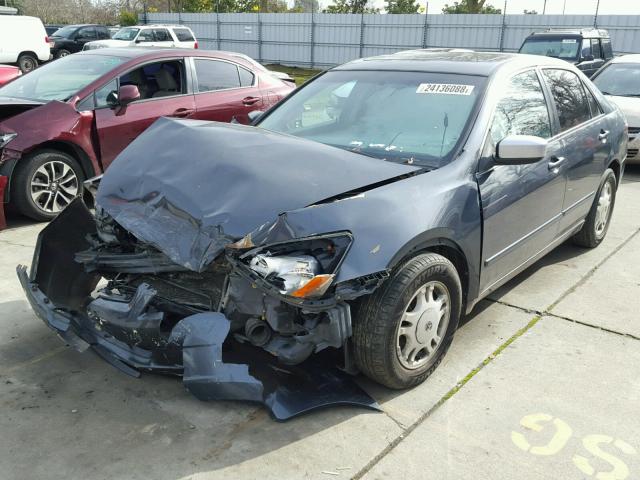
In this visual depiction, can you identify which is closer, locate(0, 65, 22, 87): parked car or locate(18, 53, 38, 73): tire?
locate(0, 65, 22, 87): parked car

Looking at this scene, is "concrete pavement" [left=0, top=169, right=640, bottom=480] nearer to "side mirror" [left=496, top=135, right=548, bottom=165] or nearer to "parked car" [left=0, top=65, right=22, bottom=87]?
"side mirror" [left=496, top=135, right=548, bottom=165]

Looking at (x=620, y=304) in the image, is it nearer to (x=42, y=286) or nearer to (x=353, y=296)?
(x=353, y=296)

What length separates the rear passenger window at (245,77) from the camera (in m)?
7.38

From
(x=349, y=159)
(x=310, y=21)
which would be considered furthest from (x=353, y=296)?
(x=310, y=21)

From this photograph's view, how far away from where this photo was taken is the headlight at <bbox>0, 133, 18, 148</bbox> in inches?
218

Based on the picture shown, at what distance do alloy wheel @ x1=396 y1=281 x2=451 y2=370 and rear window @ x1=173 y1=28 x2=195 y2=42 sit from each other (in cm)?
2113

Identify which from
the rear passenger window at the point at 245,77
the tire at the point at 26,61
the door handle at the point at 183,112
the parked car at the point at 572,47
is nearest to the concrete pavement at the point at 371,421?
the door handle at the point at 183,112

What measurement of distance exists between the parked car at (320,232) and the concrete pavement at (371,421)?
6.7 inches

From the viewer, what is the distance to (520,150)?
3.33m

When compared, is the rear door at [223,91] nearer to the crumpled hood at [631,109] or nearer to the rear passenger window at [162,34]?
the crumpled hood at [631,109]

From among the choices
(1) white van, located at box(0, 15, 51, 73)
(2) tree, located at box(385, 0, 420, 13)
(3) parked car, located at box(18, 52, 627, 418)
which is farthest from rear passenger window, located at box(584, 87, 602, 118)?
(2) tree, located at box(385, 0, 420, 13)

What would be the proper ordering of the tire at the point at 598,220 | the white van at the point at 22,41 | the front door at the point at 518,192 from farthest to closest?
the white van at the point at 22,41 → the tire at the point at 598,220 → the front door at the point at 518,192

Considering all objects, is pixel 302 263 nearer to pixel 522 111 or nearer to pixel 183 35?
pixel 522 111

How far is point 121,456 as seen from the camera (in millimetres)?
2635
